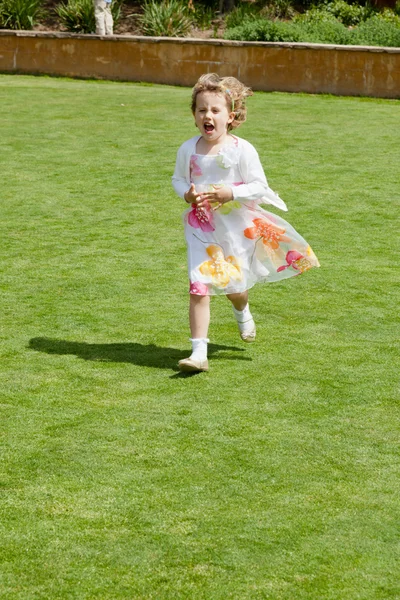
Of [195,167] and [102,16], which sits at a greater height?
[102,16]

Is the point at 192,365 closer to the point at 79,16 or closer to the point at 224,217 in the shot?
the point at 224,217

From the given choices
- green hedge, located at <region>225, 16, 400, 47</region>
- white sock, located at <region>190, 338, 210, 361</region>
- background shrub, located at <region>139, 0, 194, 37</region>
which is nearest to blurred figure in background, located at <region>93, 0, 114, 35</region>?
background shrub, located at <region>139, 0, 194, 37</region>

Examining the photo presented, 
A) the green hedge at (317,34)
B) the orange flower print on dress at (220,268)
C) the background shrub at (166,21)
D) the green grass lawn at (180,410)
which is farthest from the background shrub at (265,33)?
the orange flower print on dress at (220,268)

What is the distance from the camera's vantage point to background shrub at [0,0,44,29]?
21.9 metres

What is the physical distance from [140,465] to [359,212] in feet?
19.0

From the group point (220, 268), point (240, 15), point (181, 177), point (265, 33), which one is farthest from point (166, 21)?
point (220, 268)

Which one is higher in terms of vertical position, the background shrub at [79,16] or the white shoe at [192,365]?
the background shrub at [79,16]

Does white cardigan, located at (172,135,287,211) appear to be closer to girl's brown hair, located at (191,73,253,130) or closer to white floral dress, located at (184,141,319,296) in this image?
white floral dress, located at (184,141,319,296)

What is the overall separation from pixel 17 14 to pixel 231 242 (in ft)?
56.1

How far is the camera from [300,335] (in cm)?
670

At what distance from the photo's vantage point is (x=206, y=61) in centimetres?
1905

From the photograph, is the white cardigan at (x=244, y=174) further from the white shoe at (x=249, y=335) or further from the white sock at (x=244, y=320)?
the white shoe at (x=249, y=335)

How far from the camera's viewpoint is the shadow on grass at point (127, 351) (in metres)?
6.21

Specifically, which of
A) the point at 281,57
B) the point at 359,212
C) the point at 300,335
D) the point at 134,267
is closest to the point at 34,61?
the point at 281,57
